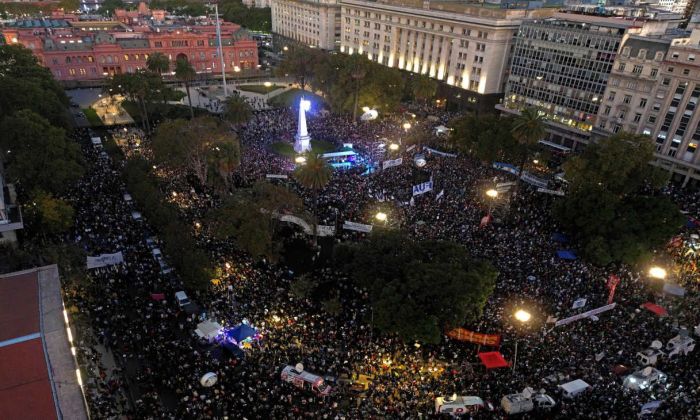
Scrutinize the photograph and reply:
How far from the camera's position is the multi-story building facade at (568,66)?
65.9 metres

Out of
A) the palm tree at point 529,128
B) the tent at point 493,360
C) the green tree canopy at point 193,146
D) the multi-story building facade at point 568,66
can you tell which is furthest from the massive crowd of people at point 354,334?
the multi-story building facade at point 568,66

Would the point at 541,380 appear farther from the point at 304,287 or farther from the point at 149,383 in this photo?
the point at 149,383

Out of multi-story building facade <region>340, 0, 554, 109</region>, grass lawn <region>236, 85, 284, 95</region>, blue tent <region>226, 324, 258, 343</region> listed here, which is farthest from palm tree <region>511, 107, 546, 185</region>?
grass lawn <region>236, 85, 284, 95</region>

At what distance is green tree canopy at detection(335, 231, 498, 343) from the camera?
99.6 ft

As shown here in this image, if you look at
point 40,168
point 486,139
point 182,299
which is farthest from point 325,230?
point 40,168

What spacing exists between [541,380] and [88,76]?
350 ft

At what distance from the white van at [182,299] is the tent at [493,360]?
867 inches

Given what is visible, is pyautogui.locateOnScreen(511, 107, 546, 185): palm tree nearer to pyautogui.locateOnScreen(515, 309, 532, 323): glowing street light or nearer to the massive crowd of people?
the massive crowd of people

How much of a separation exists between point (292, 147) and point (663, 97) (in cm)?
5102

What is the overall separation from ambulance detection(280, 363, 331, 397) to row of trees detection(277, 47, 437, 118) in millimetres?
56069

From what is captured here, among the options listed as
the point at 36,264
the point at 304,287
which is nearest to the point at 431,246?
the point at 304,287

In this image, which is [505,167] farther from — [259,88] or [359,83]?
[259,88]

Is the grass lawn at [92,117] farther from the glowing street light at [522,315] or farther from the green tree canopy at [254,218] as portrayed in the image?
the glowing street light at [522,315]

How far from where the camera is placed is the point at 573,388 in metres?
28.8
